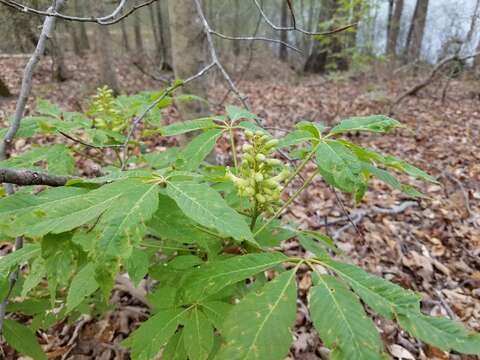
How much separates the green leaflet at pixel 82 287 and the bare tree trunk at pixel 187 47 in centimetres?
235

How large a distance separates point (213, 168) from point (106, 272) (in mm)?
767

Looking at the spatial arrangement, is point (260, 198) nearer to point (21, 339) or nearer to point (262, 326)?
point (262, 326)

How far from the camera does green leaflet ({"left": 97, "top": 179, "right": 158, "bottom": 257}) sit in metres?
0.79

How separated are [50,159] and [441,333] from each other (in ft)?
5.89

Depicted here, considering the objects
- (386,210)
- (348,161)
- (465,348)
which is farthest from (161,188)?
(386,210)

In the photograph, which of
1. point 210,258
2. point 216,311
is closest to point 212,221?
point 210,258

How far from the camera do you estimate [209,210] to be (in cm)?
87

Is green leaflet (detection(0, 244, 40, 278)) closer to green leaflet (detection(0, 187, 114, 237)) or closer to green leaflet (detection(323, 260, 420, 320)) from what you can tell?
green leaflet (detection(0, 187, 114, 237))

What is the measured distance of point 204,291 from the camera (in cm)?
95

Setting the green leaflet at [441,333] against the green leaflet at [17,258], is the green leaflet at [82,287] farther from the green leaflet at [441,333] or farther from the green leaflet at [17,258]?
the green leaflet at [441,333]

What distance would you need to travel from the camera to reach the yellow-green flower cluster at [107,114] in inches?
83.1

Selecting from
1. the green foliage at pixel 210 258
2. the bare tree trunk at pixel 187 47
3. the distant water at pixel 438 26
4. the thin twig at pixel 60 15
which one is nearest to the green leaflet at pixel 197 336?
the green foliage at pixel 210 258

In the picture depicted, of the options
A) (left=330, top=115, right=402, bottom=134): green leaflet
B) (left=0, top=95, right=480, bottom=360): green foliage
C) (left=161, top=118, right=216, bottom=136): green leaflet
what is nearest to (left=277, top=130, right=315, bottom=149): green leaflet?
(left=0, top=95, right=480, bottom=360): green foliage

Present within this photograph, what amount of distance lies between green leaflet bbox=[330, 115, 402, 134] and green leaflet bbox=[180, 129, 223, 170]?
50 centimetres
